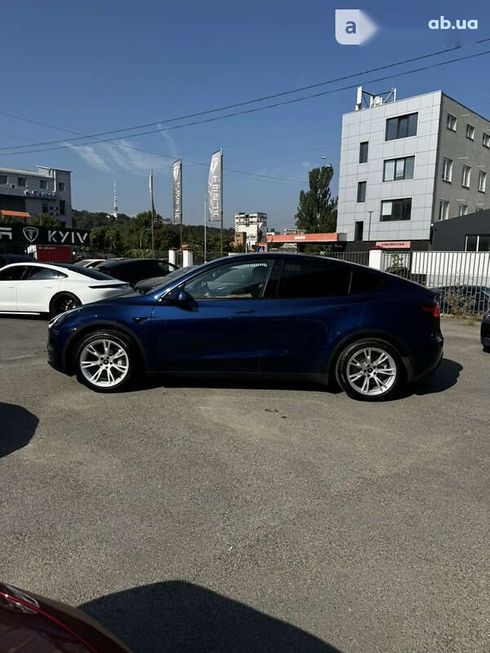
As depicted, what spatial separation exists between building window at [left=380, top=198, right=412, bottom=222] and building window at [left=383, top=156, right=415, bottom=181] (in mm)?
1852

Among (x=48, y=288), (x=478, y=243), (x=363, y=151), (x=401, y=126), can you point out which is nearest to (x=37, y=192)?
(x=363, y=151)

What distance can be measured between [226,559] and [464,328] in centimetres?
1033

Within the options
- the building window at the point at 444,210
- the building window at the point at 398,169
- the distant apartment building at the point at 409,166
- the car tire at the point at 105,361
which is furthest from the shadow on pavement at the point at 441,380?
the building window at the point at 398,169

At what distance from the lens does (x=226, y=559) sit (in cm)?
262

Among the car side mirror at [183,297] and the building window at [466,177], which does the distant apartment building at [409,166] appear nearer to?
the building window at [466,177]

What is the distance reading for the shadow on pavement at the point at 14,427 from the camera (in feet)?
13.1

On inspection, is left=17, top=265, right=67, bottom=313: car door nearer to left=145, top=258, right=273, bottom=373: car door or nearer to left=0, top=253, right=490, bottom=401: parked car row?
left=0, top=253, right=490, bottom=401: parked car row

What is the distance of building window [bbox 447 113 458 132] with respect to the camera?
38.2 meters

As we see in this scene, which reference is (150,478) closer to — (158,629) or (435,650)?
(158,629)

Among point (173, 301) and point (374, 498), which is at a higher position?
point (173, 301)

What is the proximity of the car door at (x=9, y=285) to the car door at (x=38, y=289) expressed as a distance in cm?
12

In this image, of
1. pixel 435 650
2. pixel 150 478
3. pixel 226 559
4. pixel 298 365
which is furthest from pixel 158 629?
pixel 298 365

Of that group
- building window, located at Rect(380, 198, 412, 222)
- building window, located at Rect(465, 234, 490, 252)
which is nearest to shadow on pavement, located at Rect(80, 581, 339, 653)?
building window, located at Rect(465, 234, 490, 252)

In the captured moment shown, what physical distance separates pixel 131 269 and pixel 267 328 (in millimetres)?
10596
